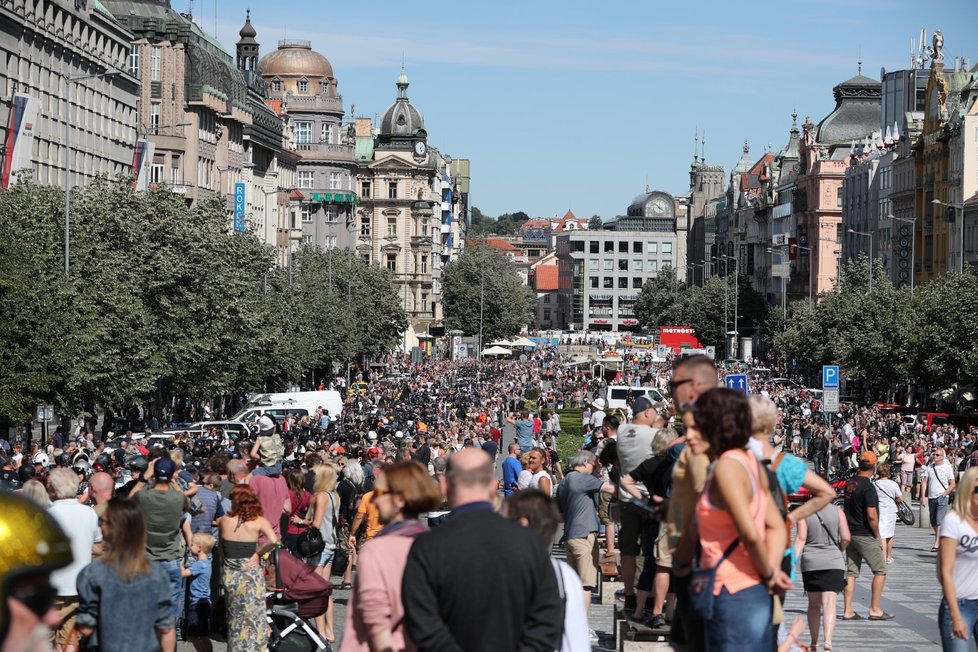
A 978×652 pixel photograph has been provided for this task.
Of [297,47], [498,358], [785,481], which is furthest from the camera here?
[297,47]

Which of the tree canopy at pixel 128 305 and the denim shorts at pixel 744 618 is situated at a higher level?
the tree canopy at pixel 128 305

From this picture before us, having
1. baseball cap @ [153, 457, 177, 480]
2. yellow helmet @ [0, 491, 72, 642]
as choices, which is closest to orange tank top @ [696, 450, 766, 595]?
yellow helmet @ [0, 491, 72, 642]

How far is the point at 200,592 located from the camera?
45.1 ft

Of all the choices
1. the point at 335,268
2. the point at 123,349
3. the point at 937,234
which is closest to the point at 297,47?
the point at 335,268

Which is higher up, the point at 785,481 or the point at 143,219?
the point at 143,219

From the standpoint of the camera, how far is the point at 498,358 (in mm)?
136000

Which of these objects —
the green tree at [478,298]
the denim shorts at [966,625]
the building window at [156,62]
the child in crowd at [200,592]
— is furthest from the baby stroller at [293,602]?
the green tree at [478,298]

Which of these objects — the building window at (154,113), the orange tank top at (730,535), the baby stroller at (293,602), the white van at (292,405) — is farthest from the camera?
the building window at (154,113)

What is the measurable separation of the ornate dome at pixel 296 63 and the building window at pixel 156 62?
60185 millimetres

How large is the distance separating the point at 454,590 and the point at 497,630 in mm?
216

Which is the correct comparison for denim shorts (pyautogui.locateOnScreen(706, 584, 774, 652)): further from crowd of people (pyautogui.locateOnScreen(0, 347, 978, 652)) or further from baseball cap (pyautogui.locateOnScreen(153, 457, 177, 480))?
baseball cap (pyautogui.locateOnScreen(153, 457, 177, 480))

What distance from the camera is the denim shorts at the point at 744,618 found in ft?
25.3

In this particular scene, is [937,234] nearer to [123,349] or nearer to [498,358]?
[498,358]

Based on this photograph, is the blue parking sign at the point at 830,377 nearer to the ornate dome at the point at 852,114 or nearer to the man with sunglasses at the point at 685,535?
the man with sunglasses at the point at 685,535
